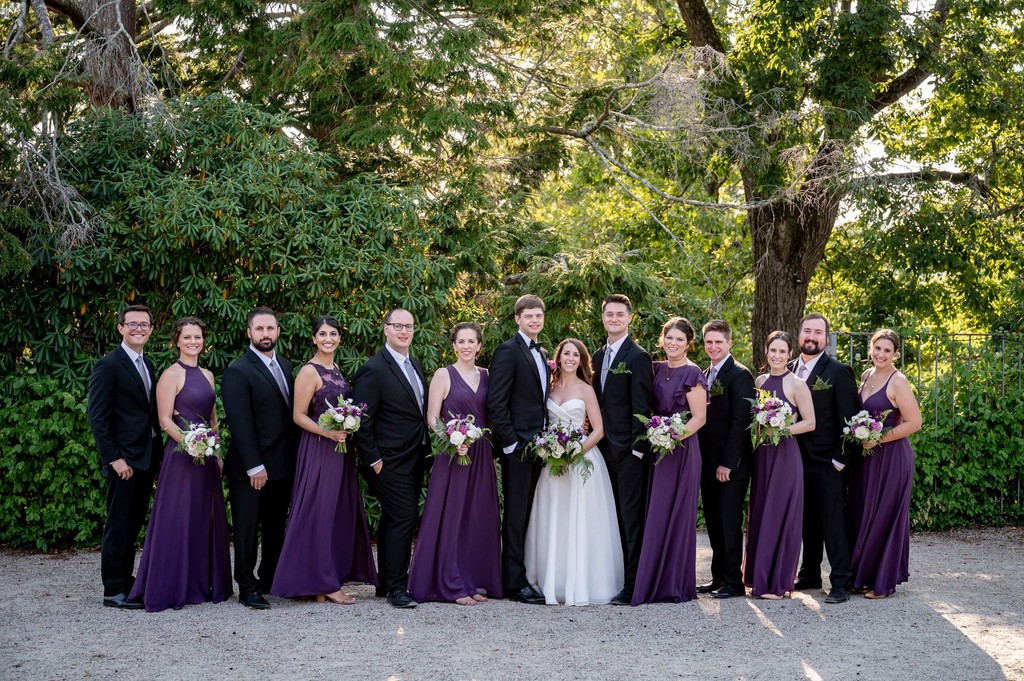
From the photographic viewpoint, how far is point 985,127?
48.8ft

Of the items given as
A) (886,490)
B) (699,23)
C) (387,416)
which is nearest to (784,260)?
(699,23)

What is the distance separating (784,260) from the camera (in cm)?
1409

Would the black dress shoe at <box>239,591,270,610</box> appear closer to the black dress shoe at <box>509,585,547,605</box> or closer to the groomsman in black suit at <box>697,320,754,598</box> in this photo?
the black dress shoe at <box>509,585,547,605</box>

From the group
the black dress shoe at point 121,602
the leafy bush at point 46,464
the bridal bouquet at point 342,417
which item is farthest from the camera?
the leafy bush at point 46,464

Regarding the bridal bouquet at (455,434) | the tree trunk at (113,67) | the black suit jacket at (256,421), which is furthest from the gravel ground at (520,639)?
the tree trunk at (113,67)

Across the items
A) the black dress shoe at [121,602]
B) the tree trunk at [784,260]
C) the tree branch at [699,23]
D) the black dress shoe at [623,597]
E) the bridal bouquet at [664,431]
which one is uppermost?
the tree branch at [699,23]

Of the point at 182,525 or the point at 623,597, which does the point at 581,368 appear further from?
the point at 182,525

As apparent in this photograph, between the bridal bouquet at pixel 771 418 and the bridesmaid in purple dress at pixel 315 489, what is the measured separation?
2.84m

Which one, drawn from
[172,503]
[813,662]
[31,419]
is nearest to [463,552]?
[172,503]

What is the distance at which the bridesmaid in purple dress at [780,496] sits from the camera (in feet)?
24.5

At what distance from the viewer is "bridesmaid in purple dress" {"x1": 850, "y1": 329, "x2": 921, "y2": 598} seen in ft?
24.8

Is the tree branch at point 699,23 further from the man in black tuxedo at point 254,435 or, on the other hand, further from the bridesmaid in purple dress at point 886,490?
the man in black tuxedo at point 254,435

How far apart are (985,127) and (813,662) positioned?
37.0ft

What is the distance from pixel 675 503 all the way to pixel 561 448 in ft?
2.98
